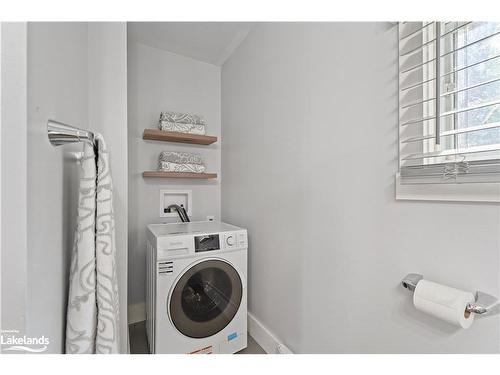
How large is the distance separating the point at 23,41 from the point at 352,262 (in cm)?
120

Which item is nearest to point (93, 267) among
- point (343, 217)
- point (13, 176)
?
point (13, 176)

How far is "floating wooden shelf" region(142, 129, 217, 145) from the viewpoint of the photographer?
174 cm

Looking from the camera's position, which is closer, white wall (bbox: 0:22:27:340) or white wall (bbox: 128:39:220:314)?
white wall (bbox: 0:22:27:340)

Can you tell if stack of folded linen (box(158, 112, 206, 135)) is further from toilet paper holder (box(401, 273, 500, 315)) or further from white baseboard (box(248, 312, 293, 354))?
toilet paper holder (box(401, 273, 500, 315))

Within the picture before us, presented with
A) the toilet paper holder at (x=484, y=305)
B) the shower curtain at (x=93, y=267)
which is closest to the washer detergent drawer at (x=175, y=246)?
the shower curtain at (x=93, y=267)

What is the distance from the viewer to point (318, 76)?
1.12 m

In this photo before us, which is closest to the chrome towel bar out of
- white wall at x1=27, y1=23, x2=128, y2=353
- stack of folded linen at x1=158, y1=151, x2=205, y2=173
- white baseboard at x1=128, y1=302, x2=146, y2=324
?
white wall at x1=27, y1=23, x2=128, y2=353

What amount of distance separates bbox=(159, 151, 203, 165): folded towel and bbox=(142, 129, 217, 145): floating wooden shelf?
0.12m

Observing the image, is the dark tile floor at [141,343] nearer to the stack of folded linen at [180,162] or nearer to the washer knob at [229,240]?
the washer knob at [229,240]

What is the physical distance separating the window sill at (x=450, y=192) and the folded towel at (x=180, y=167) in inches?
59.0

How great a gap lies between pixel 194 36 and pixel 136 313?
90.7 inches

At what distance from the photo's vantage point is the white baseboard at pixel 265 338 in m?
1.33

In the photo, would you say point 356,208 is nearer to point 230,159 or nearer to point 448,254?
point 448,254
